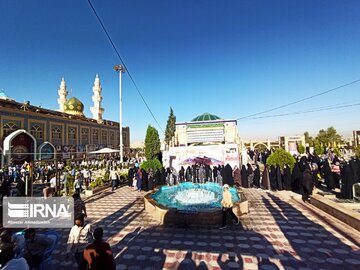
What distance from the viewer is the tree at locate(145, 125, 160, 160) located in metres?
24.8

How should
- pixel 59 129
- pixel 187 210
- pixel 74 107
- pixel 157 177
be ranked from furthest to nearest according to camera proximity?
pixel 74 107, pixel 59 129, pixel 157 177, pixel 187 210

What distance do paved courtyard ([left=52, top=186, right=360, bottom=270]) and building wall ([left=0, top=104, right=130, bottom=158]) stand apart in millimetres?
19383

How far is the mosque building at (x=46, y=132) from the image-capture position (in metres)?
20.7

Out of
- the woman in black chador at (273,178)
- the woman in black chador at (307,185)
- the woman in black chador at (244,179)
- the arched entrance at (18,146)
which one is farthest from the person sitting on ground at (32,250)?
the arched entrance at (18,146)

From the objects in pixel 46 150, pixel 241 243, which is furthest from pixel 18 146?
pixel 241 243

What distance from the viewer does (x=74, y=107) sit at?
35.2 m

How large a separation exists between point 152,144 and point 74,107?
59.7 feet

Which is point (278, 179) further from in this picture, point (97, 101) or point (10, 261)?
point (97, 101)

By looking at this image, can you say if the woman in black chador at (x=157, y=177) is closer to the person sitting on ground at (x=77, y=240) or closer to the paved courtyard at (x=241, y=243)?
the paved courtyard at (x=241, y=243)

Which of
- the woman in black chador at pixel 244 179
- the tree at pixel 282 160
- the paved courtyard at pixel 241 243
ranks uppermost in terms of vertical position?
the tree at pixel 282 160

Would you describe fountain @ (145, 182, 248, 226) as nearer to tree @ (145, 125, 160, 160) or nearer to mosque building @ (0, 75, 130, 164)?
mosque building @ (0, 75, 130, 164)

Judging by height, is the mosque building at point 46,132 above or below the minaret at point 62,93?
below

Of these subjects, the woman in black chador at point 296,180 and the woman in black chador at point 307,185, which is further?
the woman in black chador at point 296,180

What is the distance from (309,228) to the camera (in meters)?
6.04
